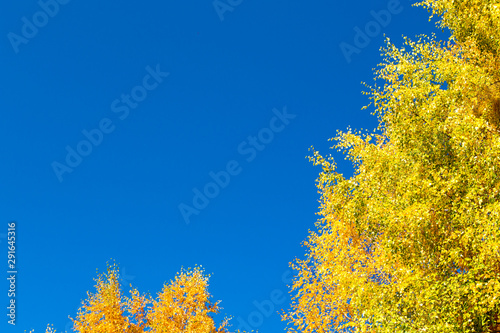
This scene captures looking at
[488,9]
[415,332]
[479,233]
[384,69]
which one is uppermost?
[384,69]

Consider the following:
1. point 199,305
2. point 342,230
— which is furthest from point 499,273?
point 199,305

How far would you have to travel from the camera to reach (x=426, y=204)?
43.9 feet

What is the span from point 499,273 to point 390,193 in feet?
16.8

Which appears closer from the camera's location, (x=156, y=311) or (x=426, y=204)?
(x=426, y=204)

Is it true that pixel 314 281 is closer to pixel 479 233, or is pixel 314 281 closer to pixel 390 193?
pixel 390 193

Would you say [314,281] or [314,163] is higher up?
[314,163]

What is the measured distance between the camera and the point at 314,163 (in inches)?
806

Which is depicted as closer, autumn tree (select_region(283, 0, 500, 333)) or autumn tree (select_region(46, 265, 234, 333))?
autumn tree (select_region(283, 0, 500, 333))

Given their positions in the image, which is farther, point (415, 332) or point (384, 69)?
point (384, 69)

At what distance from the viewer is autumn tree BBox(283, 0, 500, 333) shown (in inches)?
464

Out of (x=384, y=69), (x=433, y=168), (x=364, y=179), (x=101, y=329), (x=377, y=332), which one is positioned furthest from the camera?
(x=101, y=329)

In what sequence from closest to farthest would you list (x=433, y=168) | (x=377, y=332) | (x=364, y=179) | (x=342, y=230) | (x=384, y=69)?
(x=377, y=332)
(x=433, y=168)
(x=364, y=179)
(x=384, y=69)
(x=342, y=230)

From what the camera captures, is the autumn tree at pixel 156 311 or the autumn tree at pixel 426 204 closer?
the autumn tree at pixel 426 204

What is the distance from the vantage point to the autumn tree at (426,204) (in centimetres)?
1177
